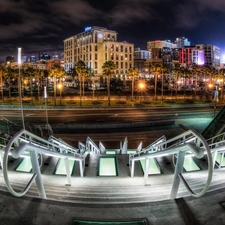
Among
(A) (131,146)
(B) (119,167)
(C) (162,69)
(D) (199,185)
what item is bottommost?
(A) (131,146)

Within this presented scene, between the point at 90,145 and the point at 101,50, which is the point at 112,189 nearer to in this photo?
the point at 90,145

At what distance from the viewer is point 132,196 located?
737 cm

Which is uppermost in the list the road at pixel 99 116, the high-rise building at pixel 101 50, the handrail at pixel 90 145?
the high-rise building at pixel 101 50

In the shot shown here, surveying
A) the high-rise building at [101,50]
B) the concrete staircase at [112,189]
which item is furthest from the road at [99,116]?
the high-rise building at [101,50]

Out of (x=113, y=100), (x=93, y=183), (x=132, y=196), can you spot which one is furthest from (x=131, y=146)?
(x=113, y=100)

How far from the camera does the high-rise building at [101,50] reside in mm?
141250

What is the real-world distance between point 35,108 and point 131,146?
1321 inches

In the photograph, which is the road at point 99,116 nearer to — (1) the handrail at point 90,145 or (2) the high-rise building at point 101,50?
(1) the handrail at point 90,145

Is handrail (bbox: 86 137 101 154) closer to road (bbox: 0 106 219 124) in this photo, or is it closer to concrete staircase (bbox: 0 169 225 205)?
concrete staircase (bbox: 0 169 225 205)

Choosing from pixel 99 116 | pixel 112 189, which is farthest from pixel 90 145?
pixel 99 116

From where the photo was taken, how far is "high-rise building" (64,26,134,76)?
141 meters

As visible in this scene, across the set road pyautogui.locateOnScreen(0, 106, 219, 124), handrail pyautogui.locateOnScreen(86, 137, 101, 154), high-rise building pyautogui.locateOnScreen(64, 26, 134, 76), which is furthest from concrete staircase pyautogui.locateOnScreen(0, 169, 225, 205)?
high-rise building pyautogui.locateOnScreen(64, 26, 134, 76)

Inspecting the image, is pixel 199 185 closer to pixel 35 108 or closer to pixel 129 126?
pixel 129 126

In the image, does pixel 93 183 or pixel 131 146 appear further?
pixel 131 146
